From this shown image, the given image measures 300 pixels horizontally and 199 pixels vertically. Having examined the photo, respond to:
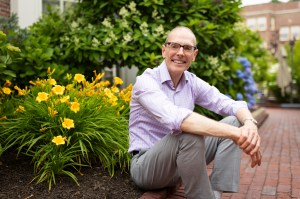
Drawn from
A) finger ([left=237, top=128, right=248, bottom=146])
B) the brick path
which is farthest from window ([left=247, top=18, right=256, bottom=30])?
finger ([left=237, top=128, right=248, bottom=146])

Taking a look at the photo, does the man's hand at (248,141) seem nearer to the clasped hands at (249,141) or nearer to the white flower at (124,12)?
the clasped hands at (249,141)

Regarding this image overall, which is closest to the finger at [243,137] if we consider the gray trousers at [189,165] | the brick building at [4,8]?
the gray trousers at [189,165]

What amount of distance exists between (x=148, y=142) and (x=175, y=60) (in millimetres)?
625

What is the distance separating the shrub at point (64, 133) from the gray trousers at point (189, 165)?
1.43ft

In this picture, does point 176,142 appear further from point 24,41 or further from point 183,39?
point 24,41

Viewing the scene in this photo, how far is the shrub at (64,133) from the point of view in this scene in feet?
9.42

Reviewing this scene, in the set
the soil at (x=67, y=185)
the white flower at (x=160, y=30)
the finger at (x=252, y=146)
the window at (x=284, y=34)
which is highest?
the window at (x=284, y=34)

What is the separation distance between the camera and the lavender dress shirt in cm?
241

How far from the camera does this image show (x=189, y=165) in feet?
7.72

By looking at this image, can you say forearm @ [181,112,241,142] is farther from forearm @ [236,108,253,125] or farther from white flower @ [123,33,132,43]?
white flower @ [123,33,132,43]

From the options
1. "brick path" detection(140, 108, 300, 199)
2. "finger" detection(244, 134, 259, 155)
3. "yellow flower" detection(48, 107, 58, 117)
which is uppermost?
"yellow flower" detection(48, 107, 58, 117)

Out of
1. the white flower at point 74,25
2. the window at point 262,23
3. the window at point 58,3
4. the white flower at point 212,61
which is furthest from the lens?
the window at point 262,23

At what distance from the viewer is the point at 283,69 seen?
17.6m

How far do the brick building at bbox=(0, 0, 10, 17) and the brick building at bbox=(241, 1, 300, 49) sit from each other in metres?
42.5
